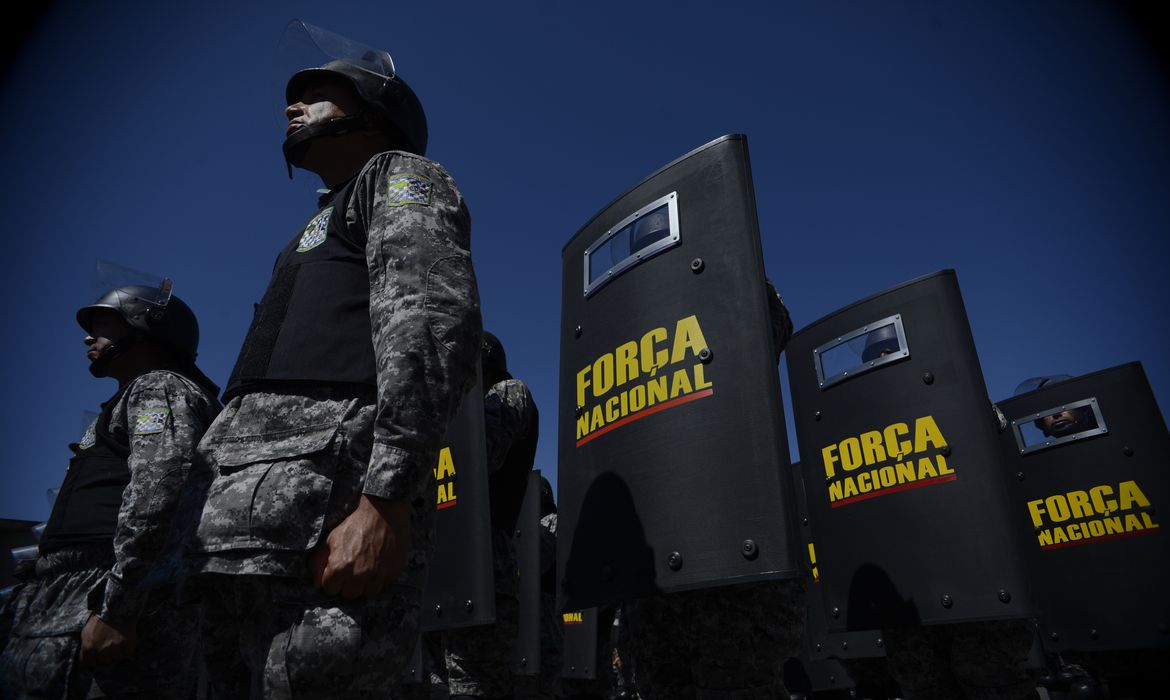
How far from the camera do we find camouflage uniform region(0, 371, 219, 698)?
2.51m

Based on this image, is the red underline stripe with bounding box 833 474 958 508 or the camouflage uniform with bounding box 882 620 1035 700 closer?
the red underline stripe with bounding box 833 474 958 508

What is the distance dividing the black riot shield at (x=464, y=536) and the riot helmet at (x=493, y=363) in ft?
3.42

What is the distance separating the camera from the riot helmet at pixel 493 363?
4141 millimetres

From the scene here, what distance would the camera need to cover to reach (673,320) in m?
2.10

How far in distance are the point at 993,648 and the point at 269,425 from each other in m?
3.48

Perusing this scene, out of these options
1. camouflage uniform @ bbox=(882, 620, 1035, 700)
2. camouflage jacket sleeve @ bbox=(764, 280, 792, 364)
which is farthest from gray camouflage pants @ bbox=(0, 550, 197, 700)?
camouflage uniform @ bbox=(882, 620, 1035, 700)

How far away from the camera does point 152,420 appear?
2867 mm

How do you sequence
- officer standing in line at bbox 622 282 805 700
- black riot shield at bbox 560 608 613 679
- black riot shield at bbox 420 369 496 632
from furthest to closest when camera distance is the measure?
black riot shield at bbox 560 608 613 679, black riot shield at bbox 420 369 496 632, officer standing in line at bbox 622 282 805 700

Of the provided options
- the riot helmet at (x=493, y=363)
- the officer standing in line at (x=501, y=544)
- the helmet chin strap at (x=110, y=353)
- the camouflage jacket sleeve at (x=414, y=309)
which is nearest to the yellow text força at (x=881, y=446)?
the officer standing in line at (x=501, y=544)

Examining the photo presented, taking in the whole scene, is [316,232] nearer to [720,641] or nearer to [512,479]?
[720,641]

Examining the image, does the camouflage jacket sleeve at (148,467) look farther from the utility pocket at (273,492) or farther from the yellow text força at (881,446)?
the yellow text força at (881,446)

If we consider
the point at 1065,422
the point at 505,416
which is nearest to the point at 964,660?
the point at 1065,422

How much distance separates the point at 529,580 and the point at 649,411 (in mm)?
2586

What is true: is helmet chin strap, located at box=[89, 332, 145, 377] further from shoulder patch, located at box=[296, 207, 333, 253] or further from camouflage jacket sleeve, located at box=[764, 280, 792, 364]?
camouflage jacket sleeve, located at box=[764, 280, 792, 364]
